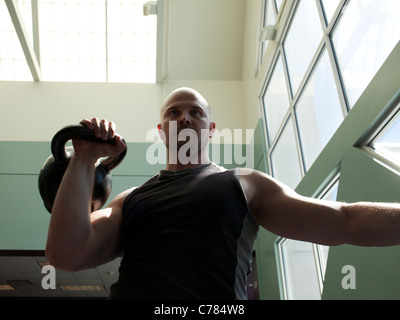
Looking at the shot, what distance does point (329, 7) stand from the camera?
212 inches

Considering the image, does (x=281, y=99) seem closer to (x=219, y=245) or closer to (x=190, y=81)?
(x=190, y=81)

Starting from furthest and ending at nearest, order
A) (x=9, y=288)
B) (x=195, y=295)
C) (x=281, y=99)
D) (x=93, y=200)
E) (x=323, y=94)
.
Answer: (x=9, y=288) < (x=281, y=99) < (x=323, y=94) < (x=93, y=200) < (x=195, y=295)

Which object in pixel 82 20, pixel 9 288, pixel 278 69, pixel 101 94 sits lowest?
pixel 9 288

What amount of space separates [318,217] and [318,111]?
471cm

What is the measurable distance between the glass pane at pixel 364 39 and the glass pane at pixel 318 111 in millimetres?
354

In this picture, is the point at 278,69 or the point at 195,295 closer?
the point at 195,295

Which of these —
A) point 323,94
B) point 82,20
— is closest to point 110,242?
point 323,94

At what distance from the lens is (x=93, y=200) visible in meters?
1.59

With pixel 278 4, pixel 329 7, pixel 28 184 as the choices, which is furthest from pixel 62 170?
pixel 28 184

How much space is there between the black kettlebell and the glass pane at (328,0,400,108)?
3113 millimetres

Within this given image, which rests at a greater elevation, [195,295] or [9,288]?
[195,295]

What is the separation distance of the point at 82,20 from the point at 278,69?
5.80 m

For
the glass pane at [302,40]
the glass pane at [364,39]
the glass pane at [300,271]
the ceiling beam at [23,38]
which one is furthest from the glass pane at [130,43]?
the glass pane at [364,39]
